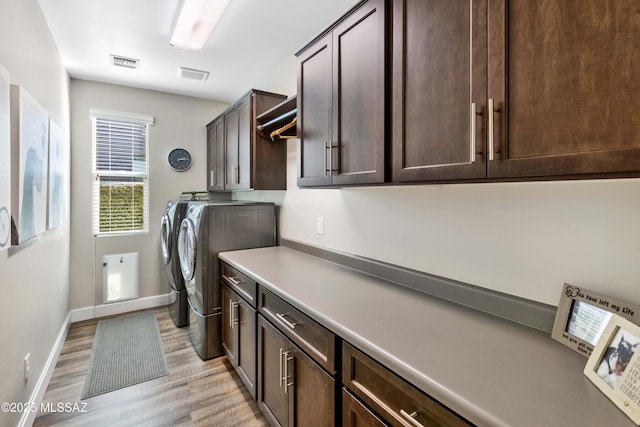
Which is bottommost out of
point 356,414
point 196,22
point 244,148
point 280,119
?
point 356,414

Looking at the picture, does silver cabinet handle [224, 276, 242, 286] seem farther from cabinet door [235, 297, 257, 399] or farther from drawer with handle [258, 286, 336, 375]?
drawer with handle [258, 286, 336, 375]

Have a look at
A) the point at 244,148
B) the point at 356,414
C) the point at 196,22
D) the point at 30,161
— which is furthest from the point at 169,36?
the point at 356,414

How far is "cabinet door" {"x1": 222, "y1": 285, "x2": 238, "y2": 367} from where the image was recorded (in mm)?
2232

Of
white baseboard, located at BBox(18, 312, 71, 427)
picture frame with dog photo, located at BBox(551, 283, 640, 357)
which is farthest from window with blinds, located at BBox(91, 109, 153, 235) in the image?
picture frame with dog photo, located at BBox(551, 283, 640, 357)

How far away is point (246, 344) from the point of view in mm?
2047

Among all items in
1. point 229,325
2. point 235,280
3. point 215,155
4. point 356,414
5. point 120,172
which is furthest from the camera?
point 215,155

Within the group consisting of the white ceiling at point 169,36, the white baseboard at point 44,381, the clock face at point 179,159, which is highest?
the white ceiling at point 169,36

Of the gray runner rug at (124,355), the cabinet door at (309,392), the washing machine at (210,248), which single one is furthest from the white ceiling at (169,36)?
the gray runner rug at (124,355)

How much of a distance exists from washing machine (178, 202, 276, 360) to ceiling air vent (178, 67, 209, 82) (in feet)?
4.51

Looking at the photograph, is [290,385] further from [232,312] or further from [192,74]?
[192,74]

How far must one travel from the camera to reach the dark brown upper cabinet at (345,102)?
1.35 meters

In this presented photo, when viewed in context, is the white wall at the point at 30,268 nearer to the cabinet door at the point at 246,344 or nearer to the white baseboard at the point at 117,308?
the white baseboard at the point at 117,308

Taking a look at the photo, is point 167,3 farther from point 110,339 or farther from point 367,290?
point 110,339

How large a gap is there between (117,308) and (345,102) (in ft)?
11.7
